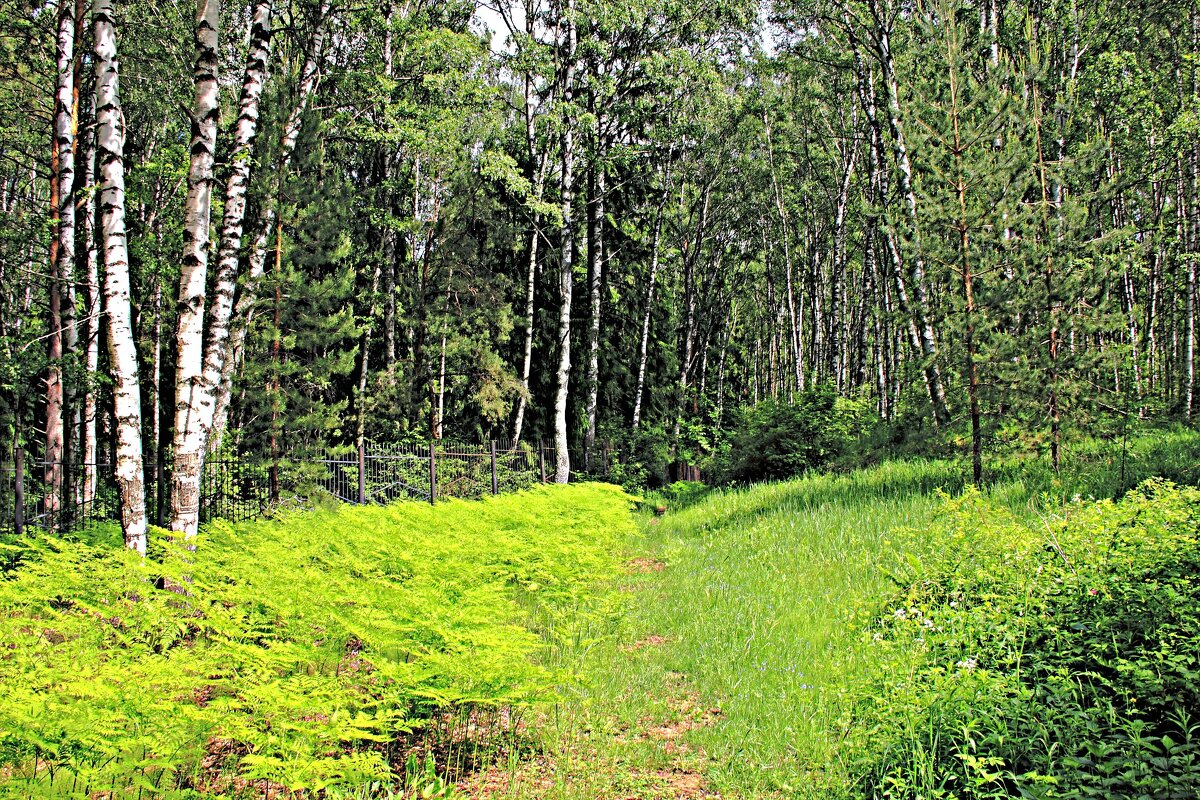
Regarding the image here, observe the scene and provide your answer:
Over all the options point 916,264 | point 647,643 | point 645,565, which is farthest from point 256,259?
point 916,264

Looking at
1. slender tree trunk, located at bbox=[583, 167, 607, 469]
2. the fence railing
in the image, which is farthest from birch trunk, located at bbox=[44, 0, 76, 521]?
slender tree trunk, located at bbox=[583, 167, 607, 469]

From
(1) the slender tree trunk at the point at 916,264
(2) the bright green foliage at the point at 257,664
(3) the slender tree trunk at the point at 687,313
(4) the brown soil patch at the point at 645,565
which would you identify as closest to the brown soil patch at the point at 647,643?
(2) the bright green foliage at the point at 257,664

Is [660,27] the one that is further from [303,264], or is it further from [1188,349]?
[1188,349]

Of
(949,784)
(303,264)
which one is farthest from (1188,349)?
(303,264)

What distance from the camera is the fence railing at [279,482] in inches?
363

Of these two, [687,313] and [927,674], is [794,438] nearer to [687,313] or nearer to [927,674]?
[687,313]

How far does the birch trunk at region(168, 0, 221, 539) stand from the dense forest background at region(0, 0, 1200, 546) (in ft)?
0.12

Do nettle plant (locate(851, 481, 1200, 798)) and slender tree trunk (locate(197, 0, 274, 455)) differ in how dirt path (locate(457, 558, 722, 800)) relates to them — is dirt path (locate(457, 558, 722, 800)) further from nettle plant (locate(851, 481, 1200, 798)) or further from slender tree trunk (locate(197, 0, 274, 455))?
slender tree trunk (locate(197, 0, 274, 455))

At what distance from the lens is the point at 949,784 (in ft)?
10.7

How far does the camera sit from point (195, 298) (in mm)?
6648

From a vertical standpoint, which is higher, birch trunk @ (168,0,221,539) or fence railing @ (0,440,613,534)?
birch trunk @ (168,0,221,539)

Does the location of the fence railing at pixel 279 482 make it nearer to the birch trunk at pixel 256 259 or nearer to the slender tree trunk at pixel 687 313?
the birch trunk at pixel 256 259

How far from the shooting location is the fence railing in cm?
922

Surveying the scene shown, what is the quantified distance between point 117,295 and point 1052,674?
792cm
